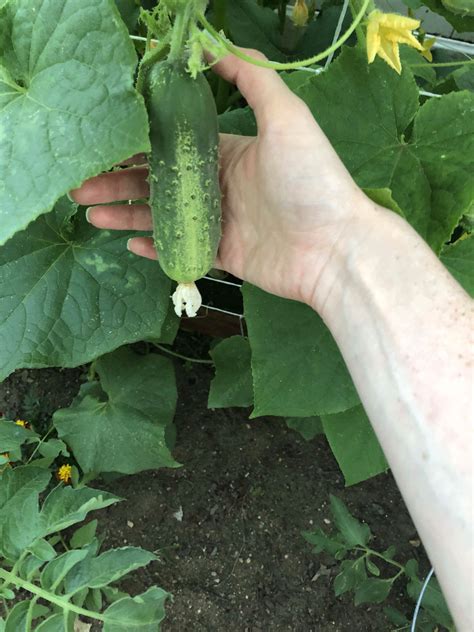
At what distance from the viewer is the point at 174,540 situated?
1650 mm

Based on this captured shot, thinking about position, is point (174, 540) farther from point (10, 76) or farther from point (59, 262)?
point (10, 76)

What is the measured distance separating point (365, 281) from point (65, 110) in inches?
17.7

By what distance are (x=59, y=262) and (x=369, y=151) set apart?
57cm

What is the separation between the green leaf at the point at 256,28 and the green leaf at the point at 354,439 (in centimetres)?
78

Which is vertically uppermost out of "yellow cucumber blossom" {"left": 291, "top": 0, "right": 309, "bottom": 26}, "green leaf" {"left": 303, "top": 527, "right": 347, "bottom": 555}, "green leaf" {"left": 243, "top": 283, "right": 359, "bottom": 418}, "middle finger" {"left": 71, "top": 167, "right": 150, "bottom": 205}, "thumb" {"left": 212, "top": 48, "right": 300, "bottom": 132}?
"yellow cucumber blossom" {"left": 291, "top": 0, "right": 309, "bottom": 26}

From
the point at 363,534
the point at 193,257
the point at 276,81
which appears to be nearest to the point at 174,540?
the point at 363,534

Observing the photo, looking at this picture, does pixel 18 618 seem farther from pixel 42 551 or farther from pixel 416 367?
pixel 416 367

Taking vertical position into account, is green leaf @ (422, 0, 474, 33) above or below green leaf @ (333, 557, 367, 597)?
above

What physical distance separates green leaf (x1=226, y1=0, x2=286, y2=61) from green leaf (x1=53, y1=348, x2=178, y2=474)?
0.73 meters

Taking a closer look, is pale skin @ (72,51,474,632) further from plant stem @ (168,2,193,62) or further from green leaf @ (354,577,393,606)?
green leaf @ (354,577,393,606)

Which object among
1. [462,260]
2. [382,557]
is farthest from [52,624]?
[462,260]

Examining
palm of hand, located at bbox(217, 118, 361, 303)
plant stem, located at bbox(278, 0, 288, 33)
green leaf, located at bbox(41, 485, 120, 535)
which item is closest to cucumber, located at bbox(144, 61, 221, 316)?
palm of hand, located at bbox(217, 118, 361, 303)

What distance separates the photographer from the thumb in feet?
2.88

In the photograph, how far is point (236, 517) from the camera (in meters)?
1.68
